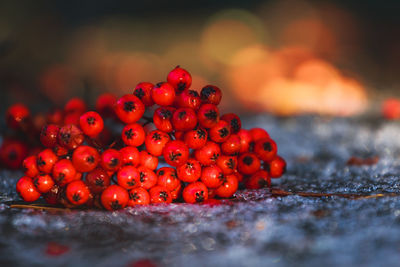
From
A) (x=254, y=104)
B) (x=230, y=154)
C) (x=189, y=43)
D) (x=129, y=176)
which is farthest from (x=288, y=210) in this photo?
→ (x=189, y=43)

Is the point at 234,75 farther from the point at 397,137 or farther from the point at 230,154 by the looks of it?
the point at 230,154

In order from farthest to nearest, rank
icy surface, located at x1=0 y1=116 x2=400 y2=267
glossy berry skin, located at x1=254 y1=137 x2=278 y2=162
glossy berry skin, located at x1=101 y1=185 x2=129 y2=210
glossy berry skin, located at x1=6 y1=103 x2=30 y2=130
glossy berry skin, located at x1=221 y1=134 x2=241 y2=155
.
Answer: glossy berry skin, located at x1=6 y1=103 x2=30 y2=130 → glossy berry skin, located at x1=254 y1=137 x2=278 y2=162 → glossy berry skin, located at x1=221 y1=134 x2=241 y2=155 → glossy berry skin, located at x1=101 y1=185 x2=129 y2=210 → icy surface, located at x1=0 y1=116 x2=400 y2=267

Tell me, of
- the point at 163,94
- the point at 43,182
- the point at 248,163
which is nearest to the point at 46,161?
the point at 43,182

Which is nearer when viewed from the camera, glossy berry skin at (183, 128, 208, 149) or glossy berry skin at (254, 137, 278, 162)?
glossy berry skin at (183, 128, 208, 149)

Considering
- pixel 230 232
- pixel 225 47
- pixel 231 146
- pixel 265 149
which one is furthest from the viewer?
pixel 225 47

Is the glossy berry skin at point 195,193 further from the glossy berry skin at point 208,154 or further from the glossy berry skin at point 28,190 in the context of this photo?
the glossy berry skin at point 28,190

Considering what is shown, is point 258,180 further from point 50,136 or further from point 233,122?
point 50,136

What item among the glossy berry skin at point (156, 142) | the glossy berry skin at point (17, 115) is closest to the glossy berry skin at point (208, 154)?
the glossy berry skin at point (156, 142)

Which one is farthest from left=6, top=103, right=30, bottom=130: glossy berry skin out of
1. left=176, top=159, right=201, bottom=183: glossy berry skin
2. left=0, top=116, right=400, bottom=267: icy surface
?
left=176, top=159, right=201, bottom=183: glossy berry skin

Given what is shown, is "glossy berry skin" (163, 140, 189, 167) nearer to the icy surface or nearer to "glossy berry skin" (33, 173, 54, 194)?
the icy surface
